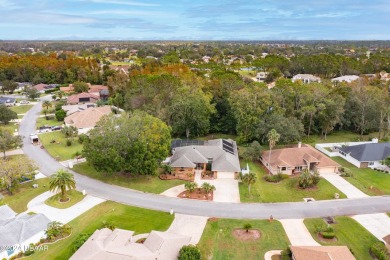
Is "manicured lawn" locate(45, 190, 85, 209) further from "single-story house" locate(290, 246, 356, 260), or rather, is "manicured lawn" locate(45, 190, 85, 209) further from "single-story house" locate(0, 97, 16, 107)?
"single-story house" locate(0, 97, 16, 107)

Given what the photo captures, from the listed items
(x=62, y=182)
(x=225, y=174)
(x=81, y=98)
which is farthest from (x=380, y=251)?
(x=81, y=98)

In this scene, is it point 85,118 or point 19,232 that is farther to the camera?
point 85,118

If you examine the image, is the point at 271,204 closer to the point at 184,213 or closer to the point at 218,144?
the point at 184,213

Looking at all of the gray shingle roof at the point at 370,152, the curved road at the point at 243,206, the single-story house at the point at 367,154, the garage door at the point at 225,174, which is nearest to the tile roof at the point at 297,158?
the single-story house at the point at 367,154

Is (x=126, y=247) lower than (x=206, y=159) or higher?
lower

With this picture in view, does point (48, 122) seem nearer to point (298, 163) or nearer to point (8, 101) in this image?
point (8, 101)

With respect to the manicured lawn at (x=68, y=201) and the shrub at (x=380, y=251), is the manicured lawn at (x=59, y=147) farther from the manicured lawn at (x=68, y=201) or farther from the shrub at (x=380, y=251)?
the shrub at (x=380, y=251)
